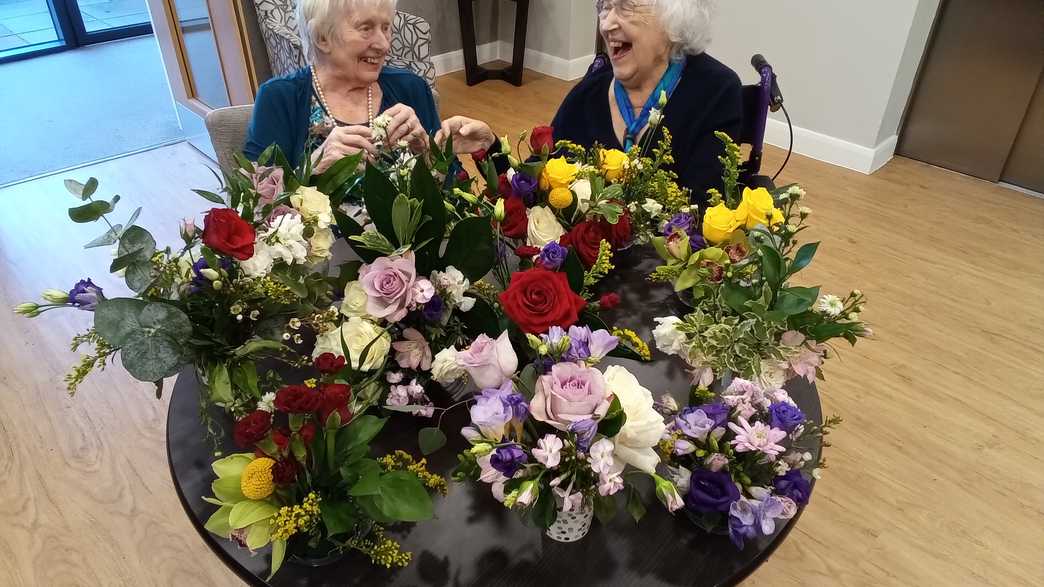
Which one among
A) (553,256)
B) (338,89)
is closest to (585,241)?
(553,256)

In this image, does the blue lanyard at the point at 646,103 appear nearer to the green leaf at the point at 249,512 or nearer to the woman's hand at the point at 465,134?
the woman's hand at the point at 465,134

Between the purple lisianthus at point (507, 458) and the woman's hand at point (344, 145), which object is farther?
the woman's hand at point (344, 145)

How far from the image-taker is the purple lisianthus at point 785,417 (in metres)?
0.99

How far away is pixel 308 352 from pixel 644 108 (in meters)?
1.23

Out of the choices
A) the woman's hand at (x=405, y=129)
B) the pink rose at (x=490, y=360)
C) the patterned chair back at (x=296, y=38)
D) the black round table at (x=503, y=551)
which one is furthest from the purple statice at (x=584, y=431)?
the patterned chair back at (x=296, y=38)

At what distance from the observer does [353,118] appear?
1.99 metres

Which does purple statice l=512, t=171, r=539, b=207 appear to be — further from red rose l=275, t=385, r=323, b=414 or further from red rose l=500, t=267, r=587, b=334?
red rose l=275, t=385, r=323, b=414

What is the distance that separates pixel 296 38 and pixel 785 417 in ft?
9.19

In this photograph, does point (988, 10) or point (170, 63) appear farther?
point (170, 63)

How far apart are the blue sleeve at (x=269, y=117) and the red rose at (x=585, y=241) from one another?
98 cm

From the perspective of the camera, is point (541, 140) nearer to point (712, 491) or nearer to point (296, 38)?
point (712, 491)

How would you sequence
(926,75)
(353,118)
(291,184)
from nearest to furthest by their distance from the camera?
(291,184) → (353,118) → (926,75)

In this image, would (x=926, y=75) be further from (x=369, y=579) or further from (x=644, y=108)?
(x=369, y=579)

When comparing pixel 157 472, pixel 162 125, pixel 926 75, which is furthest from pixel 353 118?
pixel 926 75
